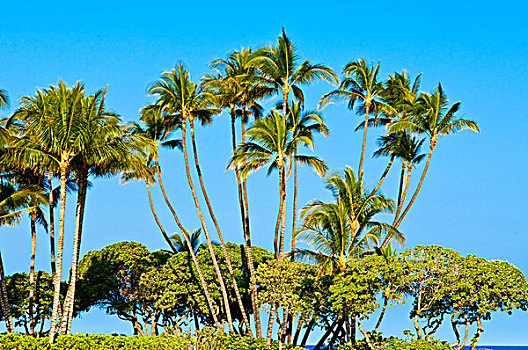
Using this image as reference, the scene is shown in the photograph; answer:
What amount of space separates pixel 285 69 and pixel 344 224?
24.3 ft

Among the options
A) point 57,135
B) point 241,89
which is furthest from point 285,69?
point 57,135

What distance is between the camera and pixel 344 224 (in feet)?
75.1

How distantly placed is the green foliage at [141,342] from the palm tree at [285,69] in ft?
31.9

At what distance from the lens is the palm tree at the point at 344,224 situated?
22953 millimetres

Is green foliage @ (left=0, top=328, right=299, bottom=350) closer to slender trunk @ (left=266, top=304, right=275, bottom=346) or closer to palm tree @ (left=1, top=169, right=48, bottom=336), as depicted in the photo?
slender trunk @ (left=266, top=304, right=275, bottom=346)

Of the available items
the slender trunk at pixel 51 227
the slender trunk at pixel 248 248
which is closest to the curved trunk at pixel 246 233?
the slender trunk at pixel 248 248

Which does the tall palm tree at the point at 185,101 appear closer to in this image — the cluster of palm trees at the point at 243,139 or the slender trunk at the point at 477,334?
the cluster of palm trees at the point at 243,139

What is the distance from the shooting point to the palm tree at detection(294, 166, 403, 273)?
22953mm

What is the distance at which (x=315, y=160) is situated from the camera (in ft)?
84.4

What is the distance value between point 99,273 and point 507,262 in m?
21.3

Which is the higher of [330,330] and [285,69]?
[285,69]

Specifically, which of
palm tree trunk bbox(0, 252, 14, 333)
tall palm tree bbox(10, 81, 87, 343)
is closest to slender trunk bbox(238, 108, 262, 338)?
tall palm tree bbox(10, 81, 87, 343)

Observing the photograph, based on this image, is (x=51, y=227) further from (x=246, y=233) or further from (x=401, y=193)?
(x=401, y=193)

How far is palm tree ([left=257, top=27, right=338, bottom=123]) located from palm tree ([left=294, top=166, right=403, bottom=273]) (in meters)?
4.78
